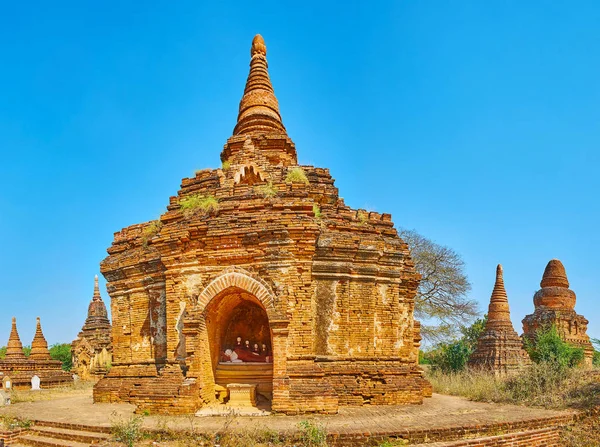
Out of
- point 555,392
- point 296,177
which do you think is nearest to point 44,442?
point 296,177

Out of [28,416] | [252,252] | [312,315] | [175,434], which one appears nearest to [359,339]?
[312,315]

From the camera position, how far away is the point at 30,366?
24562mm

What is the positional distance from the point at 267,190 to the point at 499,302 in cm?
1771

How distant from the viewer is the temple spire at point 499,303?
2559cm

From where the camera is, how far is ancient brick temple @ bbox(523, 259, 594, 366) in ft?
87.2

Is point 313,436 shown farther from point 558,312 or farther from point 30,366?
point 558,312

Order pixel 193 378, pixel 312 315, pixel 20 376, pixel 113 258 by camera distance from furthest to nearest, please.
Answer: pixel 20 376, pixel 113 258, pixel 312 315, pixel 193 378

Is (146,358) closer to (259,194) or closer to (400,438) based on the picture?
(259,194)

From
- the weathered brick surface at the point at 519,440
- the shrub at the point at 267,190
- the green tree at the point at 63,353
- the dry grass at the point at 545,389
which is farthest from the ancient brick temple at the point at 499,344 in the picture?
the green tree at the point at 63,353

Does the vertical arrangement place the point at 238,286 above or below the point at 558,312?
above

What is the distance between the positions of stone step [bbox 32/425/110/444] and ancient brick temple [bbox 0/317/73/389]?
15.1 meters

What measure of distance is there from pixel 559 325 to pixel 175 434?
23.5 metres

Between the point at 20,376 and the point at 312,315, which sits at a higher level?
the point at 312,315

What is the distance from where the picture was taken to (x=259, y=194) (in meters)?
12.6
